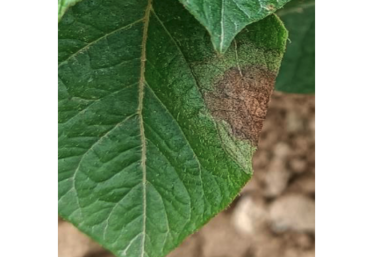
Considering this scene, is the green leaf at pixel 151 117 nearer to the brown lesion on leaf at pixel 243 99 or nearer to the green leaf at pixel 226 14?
the brown lesion on leaf at pixel 243 99

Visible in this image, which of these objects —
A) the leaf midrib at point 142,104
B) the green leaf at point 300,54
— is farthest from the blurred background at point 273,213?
the leaf midrib at point 142,104

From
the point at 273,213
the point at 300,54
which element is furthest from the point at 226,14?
the point at 273,213

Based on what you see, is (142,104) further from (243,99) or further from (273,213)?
(273,213)

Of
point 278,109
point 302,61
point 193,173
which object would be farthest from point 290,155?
point 193,173

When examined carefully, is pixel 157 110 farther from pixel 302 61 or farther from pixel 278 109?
pixel 278 109

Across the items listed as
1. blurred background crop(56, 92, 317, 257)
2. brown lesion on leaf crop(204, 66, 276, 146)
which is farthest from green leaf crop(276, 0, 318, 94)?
blurred background crop(56, 92, 317, 257)

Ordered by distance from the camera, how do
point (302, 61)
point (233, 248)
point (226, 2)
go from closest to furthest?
point (226, 2) → point (302, 61) → point (233, 248)

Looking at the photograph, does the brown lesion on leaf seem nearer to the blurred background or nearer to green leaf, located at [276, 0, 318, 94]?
green leaf, located at [276, 0, 318, 94]
